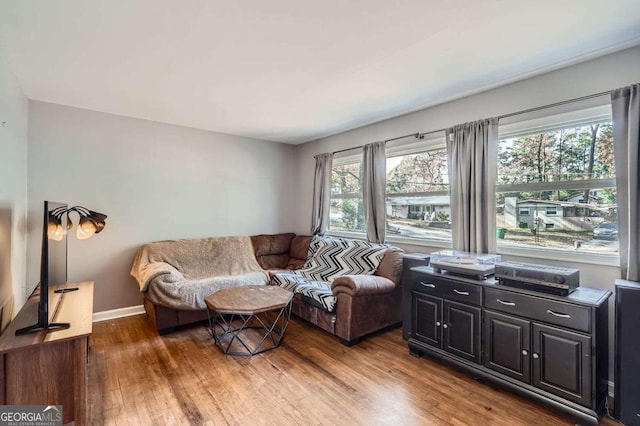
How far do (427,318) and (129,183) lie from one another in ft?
12.2

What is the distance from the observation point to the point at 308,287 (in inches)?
134

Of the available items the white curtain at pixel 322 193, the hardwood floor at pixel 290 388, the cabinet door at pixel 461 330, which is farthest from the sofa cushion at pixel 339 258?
the cabinet door at pixel 461 330

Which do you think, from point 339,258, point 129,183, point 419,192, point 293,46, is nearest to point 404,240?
point 419,192

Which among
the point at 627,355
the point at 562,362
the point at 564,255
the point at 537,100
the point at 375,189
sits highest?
the point at 537,100

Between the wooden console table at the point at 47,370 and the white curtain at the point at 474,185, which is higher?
the white curtain at the point at 474,185

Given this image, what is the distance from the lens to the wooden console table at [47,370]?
158cm

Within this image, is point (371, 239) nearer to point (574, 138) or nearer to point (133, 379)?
point (574, 138)

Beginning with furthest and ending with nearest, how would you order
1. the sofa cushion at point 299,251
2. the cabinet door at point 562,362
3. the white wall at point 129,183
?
1. the sofa cushion at point 299,251
2. the white wall at point 129,183
3. the cabinet door at point 562,362

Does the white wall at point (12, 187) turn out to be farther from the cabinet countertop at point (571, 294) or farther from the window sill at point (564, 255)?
the window sill at point (564, 255)

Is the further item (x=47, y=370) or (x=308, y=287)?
(x=308, y=287)

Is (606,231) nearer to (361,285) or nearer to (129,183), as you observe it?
(361,285)

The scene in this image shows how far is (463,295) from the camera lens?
94.9 inches

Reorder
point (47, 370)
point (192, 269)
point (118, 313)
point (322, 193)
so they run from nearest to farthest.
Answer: point (47, 370)
point (118, 313)
point (192, 269)
point (322, 193)

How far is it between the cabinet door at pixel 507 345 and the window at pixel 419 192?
3.88 feet
